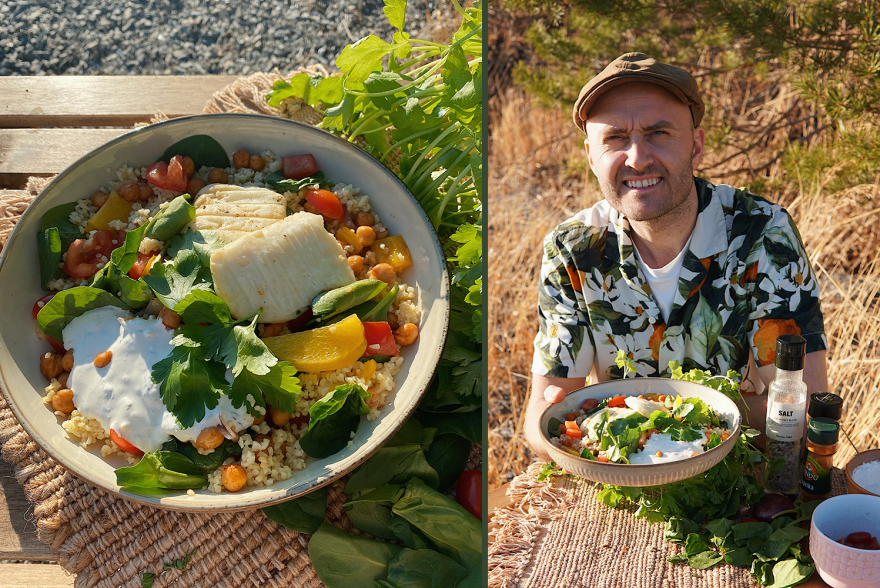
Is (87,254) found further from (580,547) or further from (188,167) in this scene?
(580,547)

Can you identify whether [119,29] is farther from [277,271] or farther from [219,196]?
[277,271]

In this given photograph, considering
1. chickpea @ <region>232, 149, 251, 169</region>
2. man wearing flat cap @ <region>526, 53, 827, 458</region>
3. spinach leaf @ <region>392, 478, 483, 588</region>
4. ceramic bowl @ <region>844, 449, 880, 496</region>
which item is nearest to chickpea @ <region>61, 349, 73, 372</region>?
chickpea @ <region>232, 149, 251, 169</region>

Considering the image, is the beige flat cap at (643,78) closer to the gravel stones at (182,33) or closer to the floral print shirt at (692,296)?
the floral print shirt at (692,296)

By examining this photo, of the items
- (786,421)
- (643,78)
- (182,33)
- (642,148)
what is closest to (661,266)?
(642,148)

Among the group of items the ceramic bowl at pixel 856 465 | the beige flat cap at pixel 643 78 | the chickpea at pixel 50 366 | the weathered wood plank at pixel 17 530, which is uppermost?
the beige flat cap at pixel 643 78

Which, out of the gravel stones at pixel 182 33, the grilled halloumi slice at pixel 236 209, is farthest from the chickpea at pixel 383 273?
the gravel stones at pixel 182 33

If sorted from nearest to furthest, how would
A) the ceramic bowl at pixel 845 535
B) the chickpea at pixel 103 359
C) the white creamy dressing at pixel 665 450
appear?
1. the ceramic bowl at pixel 845 535
2. the white creamy dressing at pixel 665 450
3. the chickpea at pixel 103 359
